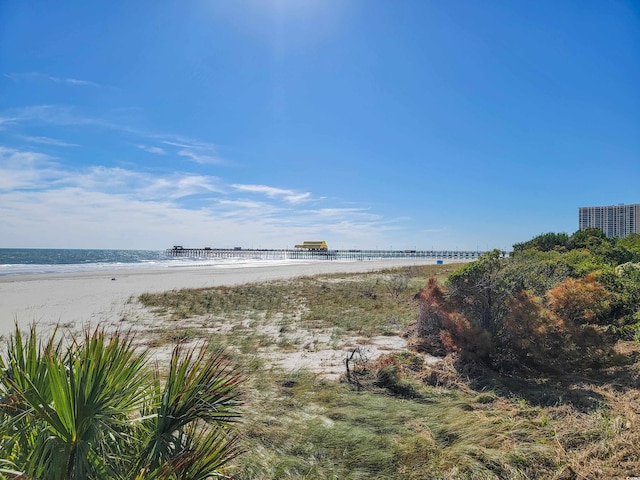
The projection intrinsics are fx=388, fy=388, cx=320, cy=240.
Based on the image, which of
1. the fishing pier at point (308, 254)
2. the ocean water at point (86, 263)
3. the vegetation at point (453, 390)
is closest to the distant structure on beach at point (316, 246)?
the fishing pier at point (308, 254)

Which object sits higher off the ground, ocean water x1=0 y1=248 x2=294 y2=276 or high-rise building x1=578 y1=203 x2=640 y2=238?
high-rise building x1=578 y1=203 x2=640 y2=238

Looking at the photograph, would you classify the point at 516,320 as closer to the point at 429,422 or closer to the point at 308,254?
the point at 429,422

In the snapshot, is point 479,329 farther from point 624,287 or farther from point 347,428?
point 624,287

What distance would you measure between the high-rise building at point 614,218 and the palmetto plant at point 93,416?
70581mm

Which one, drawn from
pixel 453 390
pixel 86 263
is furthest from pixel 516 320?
pixel 86 263

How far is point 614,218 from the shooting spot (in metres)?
64.6

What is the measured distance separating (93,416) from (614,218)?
80.4 metres

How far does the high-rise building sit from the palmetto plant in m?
70.6

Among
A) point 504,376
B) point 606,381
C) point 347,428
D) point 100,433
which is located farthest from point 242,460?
point 606,381

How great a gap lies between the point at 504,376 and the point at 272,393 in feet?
13.4

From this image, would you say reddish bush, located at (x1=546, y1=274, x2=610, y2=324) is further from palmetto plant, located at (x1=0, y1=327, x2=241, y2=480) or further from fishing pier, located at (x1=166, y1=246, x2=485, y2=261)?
fishing pier, located at (x1=166, y1=246, x2=485, y2=261)

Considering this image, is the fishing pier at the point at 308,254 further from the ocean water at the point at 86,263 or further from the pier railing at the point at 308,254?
the ocean water at the point at 86,263

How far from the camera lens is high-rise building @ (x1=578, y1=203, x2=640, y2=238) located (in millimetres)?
60281

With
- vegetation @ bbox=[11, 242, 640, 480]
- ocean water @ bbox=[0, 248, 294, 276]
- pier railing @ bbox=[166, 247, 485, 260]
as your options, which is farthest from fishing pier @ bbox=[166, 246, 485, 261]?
vegetation @ bbox=[11, 242, 640, 480]
